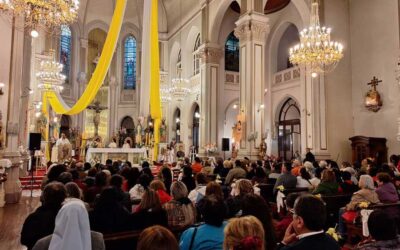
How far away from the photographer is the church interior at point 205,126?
8.89ft

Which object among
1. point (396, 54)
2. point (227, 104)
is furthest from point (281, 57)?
point (396, 54)

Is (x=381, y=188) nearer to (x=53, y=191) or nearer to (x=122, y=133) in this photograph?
(x=53, y=191)

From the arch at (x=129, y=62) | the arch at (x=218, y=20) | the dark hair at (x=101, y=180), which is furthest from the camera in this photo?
the arch at (x=129, y=62)

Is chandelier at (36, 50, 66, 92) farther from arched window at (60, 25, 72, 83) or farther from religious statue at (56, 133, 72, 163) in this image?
arched window at (60, 25, 72, 83)

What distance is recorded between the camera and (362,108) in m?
13.1

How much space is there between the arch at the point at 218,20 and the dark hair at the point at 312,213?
1484 centimetres

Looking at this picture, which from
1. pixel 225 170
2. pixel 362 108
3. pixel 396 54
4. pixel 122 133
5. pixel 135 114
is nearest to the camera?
pixel 225 170

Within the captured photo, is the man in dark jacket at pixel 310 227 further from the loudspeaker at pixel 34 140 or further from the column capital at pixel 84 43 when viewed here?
the column capital at pixel 84 43

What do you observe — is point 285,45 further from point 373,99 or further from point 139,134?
point 139,134

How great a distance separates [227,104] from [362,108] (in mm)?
7212

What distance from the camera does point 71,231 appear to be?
2.13 meters

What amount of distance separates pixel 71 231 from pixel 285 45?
18.4m

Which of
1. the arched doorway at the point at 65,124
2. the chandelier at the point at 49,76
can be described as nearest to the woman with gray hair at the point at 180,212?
the chandelier at the point at 49,76

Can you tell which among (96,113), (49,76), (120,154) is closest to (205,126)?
(120,154)
